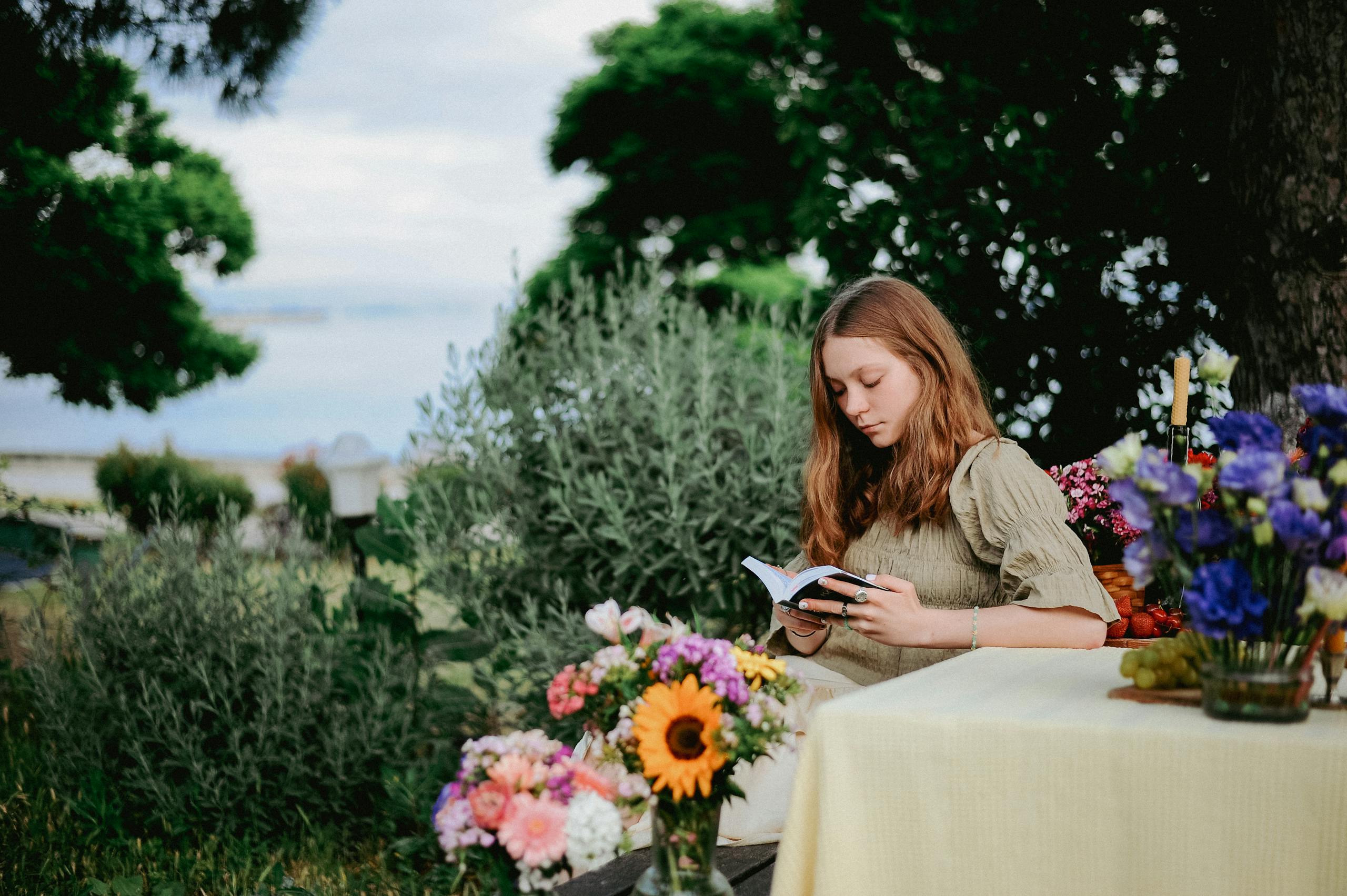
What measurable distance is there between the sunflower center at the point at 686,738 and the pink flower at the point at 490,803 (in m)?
0.22

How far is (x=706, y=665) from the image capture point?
149cm

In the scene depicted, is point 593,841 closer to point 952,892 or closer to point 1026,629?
point 952,892

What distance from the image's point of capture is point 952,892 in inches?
55.9

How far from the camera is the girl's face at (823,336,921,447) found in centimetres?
237

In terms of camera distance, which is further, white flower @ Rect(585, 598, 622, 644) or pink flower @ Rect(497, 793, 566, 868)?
white flower @ Rect(585, 598, 622, 644)

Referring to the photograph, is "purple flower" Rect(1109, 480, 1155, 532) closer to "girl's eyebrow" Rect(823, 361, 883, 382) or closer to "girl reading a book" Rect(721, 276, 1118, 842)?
"girl reading a book" Rect(721, 276, 1118, 842)

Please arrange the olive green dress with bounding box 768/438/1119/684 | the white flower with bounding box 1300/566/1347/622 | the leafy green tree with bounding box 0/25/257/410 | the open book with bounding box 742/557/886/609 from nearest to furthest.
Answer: the white flower with bounding box 1300/566/1347/622, the open book with bounding box 742/557/886/609, the olive green dress with bounding box 768/438/1119/684, the leafy green tree with bounding box 0/25/257/410

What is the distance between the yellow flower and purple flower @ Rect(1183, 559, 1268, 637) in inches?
21.6

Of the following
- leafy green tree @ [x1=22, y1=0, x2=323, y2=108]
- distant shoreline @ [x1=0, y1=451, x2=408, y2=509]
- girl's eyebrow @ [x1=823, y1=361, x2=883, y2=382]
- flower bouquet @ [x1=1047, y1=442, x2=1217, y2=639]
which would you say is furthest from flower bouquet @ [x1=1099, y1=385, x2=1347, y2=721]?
distant shoreline @ [x1=0, y1=451, x2=408, y2=509]

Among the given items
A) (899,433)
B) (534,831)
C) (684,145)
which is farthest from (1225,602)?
(684,145)

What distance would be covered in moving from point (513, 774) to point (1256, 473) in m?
0.98

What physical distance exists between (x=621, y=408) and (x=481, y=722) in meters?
1.24

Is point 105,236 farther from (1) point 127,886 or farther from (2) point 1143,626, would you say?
(2) point 1143,626

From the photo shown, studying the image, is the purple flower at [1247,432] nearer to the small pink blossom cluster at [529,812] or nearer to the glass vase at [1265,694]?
the glass vase at [1265,694]
